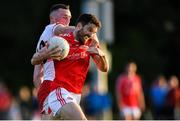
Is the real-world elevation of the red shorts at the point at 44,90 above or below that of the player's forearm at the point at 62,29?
below

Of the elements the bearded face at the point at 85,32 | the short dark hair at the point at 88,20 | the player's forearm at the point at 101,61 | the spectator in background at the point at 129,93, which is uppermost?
the short dark hair at the point at 88,20

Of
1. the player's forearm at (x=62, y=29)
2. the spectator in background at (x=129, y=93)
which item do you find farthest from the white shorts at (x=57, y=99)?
the spectator in background at (x=129, y=93)

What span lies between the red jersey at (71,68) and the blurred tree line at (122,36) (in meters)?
27.1

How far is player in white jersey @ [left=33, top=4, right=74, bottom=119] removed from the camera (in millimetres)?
11258

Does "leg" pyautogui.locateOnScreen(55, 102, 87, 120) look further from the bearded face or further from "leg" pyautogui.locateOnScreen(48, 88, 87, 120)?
the bearded face

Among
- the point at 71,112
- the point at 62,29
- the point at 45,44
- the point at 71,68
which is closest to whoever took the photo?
the point at 71,112

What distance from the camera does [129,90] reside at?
21.5 m

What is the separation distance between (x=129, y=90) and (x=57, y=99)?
10.6 m

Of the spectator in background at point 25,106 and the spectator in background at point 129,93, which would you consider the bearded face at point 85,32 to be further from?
the spectator in background at point 25,106

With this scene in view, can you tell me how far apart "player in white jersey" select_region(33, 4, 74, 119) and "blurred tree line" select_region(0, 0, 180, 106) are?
1030 inches

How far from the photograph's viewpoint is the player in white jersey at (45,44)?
1126 cm

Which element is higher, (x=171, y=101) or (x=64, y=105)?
(x=64, y=105)

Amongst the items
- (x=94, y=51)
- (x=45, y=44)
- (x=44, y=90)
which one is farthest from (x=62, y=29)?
(x=44, y=90)

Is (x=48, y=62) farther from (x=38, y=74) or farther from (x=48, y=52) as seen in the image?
(x=38, y=74)
